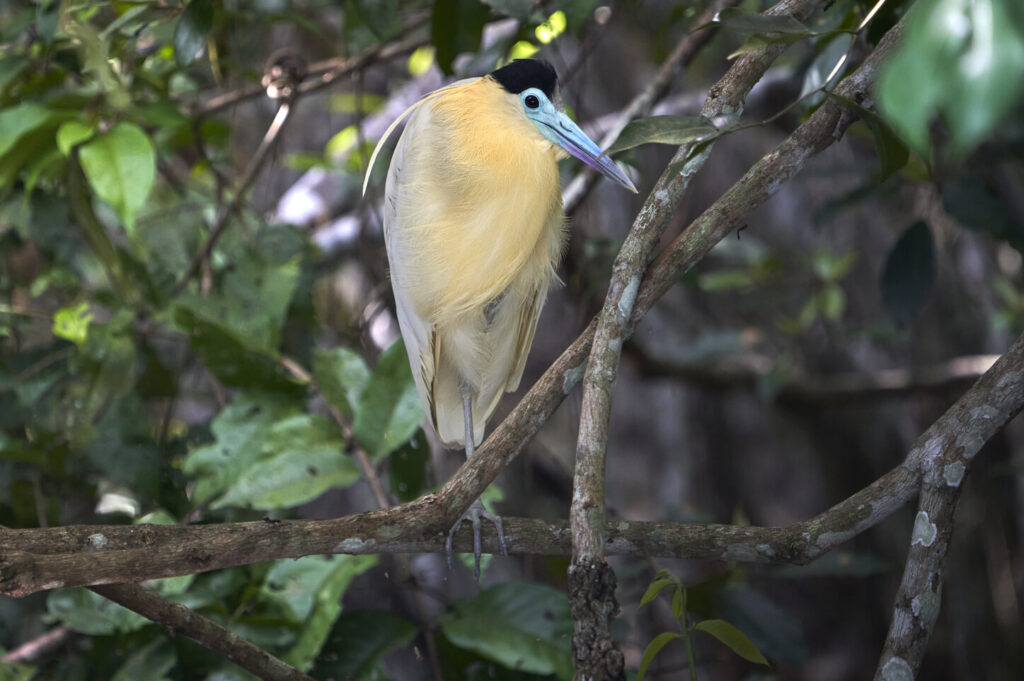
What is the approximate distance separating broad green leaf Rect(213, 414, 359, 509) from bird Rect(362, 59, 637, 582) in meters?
0.18

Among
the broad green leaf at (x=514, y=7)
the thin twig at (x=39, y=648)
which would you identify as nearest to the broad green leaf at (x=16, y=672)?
the thin twig at (x=39, y=648)

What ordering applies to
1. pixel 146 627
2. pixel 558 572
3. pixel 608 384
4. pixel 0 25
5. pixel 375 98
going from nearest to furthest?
pixel 608 384 < pixel 146 627 < pixel 558 572 < pixel 0 25 < pixel 375 98

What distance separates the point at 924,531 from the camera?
3.14 feet

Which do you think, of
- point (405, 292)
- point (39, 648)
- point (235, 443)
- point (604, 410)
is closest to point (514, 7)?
point (405, 292)

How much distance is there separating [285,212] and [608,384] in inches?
84.0

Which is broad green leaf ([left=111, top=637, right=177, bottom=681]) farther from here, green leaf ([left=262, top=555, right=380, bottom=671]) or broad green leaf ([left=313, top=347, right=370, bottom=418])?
broad green leaf ([left=313, top=347, right=370, bottom=418])

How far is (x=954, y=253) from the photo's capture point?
2.75 meters

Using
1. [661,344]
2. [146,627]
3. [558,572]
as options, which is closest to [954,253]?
[661,344]

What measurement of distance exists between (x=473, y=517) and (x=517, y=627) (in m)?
0.23

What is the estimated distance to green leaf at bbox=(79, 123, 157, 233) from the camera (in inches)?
52.2

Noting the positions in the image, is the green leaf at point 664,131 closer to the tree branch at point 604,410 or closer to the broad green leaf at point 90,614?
the tree branch at point 604,410

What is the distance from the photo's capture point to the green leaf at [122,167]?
1.33 m

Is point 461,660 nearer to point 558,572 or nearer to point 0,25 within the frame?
point 558,572

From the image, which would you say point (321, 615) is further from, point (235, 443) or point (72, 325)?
point (72, 325)
